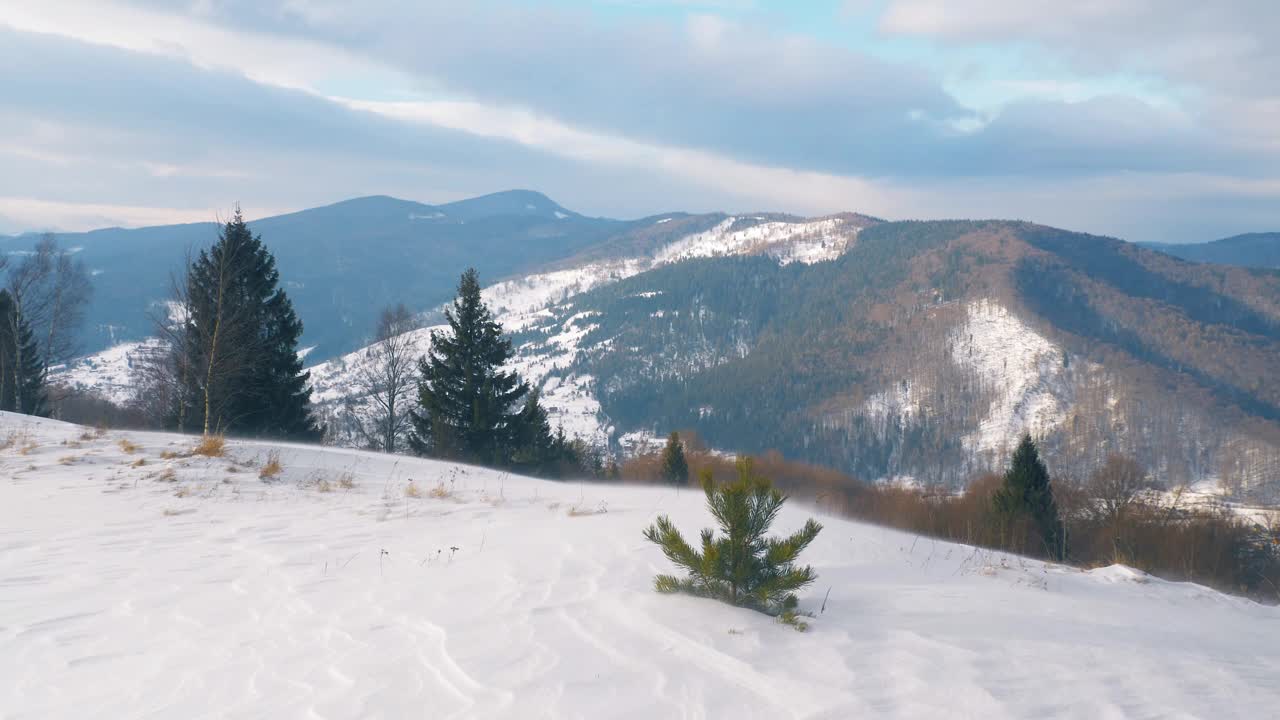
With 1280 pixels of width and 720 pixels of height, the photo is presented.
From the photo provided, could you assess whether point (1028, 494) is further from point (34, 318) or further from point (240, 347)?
point (34, 318)

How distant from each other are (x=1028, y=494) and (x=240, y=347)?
3076 centimetres

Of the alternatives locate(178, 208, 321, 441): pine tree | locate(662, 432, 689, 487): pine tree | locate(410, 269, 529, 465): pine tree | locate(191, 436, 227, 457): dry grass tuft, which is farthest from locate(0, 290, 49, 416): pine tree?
locate(662, 432, 689, 487): pine tree

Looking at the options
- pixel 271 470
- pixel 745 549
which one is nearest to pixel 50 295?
pixel 271 470

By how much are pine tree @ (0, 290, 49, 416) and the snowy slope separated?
2715 cm

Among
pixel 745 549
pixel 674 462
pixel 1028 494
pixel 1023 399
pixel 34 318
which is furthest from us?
pixel 1023 399

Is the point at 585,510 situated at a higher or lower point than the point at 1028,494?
higher

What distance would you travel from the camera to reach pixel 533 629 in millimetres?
4773

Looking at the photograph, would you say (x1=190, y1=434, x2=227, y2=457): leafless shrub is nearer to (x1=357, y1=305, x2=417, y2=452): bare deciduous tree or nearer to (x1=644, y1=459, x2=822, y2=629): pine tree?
(x1=644, y1=459, x2=822, y2=629): pine tree

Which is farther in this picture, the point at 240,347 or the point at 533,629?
the point at 240,347

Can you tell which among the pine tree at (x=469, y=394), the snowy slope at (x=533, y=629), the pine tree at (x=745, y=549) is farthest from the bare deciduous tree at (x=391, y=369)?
the pine tree at (x=745, y=549)

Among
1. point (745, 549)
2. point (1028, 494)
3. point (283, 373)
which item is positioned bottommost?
point (1028, 494)

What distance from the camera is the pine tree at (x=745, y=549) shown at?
203 inches

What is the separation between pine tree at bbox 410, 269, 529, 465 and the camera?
Result: 29.5 m

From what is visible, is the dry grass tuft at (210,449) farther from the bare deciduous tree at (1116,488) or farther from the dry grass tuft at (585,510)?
the bare deciduous tree at (1116,488)
